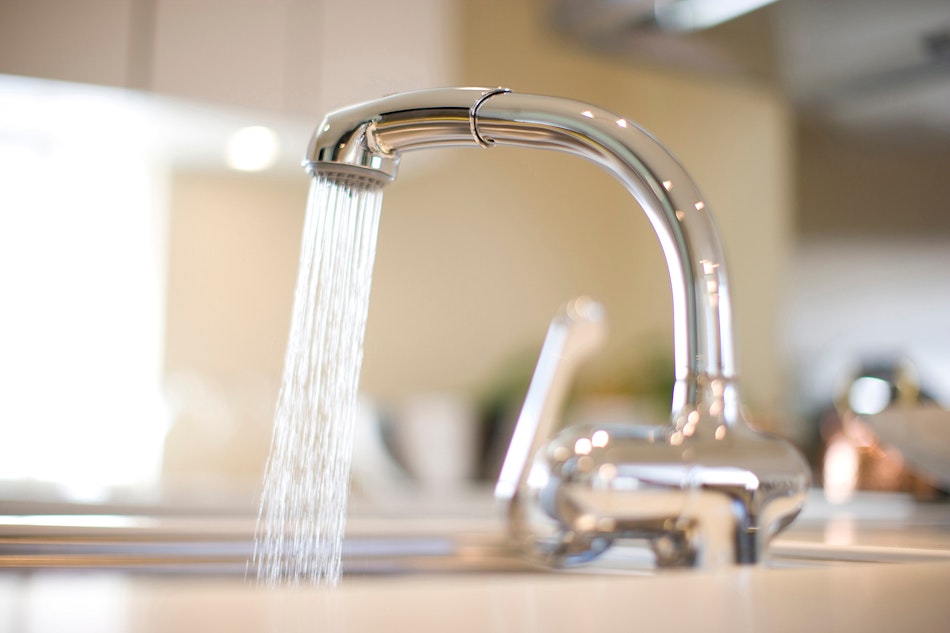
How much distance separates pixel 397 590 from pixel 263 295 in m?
2.23

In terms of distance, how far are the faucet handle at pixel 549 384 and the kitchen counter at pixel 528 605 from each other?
1.15ft

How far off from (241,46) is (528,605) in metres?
1.87

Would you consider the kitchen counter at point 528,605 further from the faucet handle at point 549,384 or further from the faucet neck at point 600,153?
the faucet handle at point 549,384

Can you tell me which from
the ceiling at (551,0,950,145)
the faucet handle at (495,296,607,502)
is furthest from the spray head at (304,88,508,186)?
the ceiling at (551,0,950,145)

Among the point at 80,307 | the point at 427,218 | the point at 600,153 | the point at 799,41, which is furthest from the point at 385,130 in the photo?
the point at 427,218

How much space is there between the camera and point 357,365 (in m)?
0.59

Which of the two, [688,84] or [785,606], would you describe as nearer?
[785,606]

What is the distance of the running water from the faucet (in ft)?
0.07

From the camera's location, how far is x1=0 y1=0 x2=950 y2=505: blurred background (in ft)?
5.74

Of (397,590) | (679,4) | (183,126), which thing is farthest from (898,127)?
(397,590)

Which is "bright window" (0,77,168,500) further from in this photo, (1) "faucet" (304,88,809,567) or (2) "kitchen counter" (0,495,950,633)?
(2) "kitchen counter" (0,495,950,633)

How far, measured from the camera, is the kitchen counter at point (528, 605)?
0.29 m

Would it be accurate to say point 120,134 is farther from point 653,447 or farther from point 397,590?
point 397,590

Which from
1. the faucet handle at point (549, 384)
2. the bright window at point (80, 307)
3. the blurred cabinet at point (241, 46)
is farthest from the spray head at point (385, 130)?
the bright window at point (80, 307)
